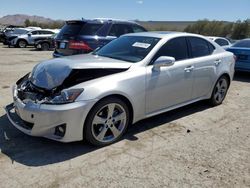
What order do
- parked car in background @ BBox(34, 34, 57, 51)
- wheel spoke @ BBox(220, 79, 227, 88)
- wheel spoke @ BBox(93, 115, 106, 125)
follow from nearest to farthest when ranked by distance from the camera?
wheel spoke @ BBox(93, 115, 106, 125), wheel spoke @ BBox(220, 79, 227, 88), parked car in background @ BBox(34, 34, 57, 51)

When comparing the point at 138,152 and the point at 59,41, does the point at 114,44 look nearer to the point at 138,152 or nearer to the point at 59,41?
the point at 138,152

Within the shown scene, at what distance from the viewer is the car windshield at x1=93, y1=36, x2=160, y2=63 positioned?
4648 millimetres

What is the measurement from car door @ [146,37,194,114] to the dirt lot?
17.4 inches

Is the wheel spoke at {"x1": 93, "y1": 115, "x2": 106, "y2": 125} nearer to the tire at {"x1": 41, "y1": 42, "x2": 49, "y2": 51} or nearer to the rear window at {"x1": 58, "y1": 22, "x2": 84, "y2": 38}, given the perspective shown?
the rear window at {"x1": 58, "y1": 22, "x2": 84, "y2": 38}

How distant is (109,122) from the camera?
4.07m

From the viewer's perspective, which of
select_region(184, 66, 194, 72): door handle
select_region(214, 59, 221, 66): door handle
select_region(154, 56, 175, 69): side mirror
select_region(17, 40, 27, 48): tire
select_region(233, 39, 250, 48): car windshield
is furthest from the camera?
select_region(17, 40, 27, 48): tire

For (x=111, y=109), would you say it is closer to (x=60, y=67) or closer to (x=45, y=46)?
(x=60, y=67)

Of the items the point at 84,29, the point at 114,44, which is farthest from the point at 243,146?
the point at 84,29

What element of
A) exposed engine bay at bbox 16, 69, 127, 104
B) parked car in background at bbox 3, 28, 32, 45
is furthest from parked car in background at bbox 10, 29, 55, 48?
exposed engine bay at bbox 16, 69, 127, 104

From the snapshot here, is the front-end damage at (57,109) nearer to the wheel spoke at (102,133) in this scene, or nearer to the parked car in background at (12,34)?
the wheel spoke at (102,133)

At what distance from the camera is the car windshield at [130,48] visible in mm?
4648

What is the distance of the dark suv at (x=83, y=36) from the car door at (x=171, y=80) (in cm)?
322

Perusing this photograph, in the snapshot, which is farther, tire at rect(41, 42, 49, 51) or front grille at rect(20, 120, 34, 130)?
tire at rect(41, 42, 49, 51)

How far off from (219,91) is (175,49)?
5.65ft
